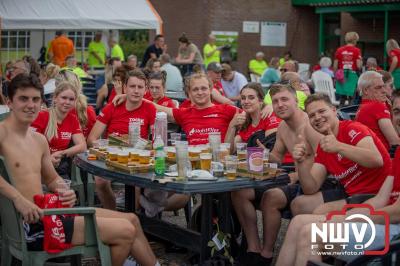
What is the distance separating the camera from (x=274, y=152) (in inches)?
230

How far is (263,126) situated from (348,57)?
10.5m

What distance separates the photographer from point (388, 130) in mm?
6359

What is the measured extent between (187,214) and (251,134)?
3.82 feet

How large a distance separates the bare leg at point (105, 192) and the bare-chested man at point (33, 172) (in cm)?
156

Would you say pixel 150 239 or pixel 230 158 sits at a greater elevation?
pixel 230 158

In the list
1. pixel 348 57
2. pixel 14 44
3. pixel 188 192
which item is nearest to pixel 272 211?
pixel 188 192

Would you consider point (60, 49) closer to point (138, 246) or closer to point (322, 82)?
point (322, 82)

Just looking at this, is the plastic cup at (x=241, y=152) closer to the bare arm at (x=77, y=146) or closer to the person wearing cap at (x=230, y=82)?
the bare arm at (x=77, y=146)

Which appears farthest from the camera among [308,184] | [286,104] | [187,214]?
[187,214]

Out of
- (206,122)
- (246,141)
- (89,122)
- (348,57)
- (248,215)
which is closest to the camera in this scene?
(248,215)

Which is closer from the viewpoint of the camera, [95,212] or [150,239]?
[95,212]

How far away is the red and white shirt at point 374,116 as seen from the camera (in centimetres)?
641

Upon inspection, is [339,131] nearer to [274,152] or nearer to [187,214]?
[274,152]

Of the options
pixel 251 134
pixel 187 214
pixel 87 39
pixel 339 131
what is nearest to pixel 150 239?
pixel 187 214
